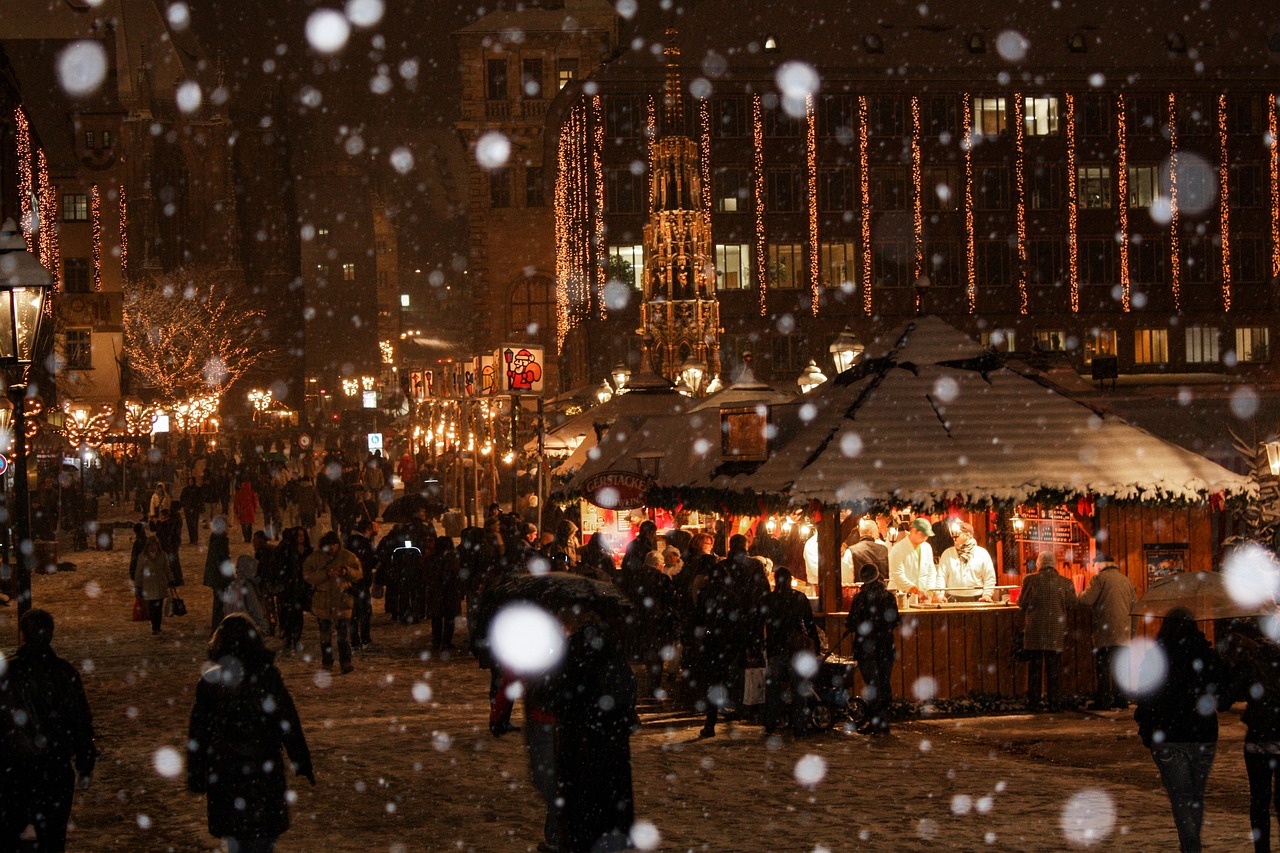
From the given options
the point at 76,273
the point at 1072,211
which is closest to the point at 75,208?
the point at 76,273

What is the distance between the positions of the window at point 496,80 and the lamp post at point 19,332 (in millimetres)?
60095

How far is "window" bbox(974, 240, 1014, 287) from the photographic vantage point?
5719cm

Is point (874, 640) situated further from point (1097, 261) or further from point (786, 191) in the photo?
point (1097, 261)

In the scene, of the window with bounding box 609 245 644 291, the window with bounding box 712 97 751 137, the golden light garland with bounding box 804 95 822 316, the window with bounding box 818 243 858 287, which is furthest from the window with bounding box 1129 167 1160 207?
the window with bounding box 609 245 644 291

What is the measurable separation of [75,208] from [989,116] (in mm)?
37577

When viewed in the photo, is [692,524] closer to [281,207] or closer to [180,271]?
[180,271]

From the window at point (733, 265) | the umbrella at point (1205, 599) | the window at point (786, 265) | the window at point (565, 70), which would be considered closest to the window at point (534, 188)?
the window at point (565, 70)

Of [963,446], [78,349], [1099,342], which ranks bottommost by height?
[963,446]

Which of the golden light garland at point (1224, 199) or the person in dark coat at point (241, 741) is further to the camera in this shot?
the golden light garland at point (1224, 199)

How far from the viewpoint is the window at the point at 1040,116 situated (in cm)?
5728

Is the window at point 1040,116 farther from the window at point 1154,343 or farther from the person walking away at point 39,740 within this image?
the person walking away at point 39,740

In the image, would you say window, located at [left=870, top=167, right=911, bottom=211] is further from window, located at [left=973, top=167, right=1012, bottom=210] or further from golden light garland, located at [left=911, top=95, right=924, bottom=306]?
window, located at [left=973, top=167, right=1012, bottom=210]

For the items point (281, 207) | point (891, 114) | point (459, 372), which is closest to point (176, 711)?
point (459, 372)

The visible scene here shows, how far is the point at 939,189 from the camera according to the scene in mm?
57000
